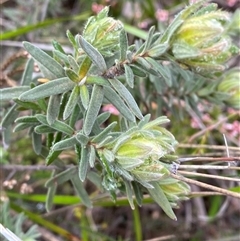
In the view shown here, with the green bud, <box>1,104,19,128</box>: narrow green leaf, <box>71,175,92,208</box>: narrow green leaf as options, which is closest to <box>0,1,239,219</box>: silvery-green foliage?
<box>1,104,19,128</box>: narrow green leaf

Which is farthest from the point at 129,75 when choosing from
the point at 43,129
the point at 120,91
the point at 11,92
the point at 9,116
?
the point at 9,116

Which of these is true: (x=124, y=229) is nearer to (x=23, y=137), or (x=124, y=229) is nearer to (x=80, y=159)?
(x=23, y=137)

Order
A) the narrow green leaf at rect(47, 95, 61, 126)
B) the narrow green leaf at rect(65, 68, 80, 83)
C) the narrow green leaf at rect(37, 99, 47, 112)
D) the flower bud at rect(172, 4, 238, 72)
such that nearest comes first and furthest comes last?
the flower bud at rect(172, 4, 238, 72)
the narrow green leaf at rect(65, 68, 80, 83)
the narrow green leaf at rect(47, 95, 61, 126)
the narrow green leaf at rect(37, 99, 47, 112)

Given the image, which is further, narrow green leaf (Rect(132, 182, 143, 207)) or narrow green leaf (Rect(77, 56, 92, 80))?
narrow green leaf (Rect(132, 182, 143, 207))

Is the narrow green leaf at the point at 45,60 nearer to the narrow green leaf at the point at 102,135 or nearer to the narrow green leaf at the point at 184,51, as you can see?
the narrow green leaf at the point at 102,135

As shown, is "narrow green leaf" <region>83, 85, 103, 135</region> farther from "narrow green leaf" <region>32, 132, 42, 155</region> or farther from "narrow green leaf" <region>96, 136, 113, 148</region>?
"narrow green leaf" <region>32, 132, 42, 155</region>

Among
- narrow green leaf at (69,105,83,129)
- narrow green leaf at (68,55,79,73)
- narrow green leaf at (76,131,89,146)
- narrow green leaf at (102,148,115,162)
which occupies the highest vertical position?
narrow green leaf at (68,55,79,73)
